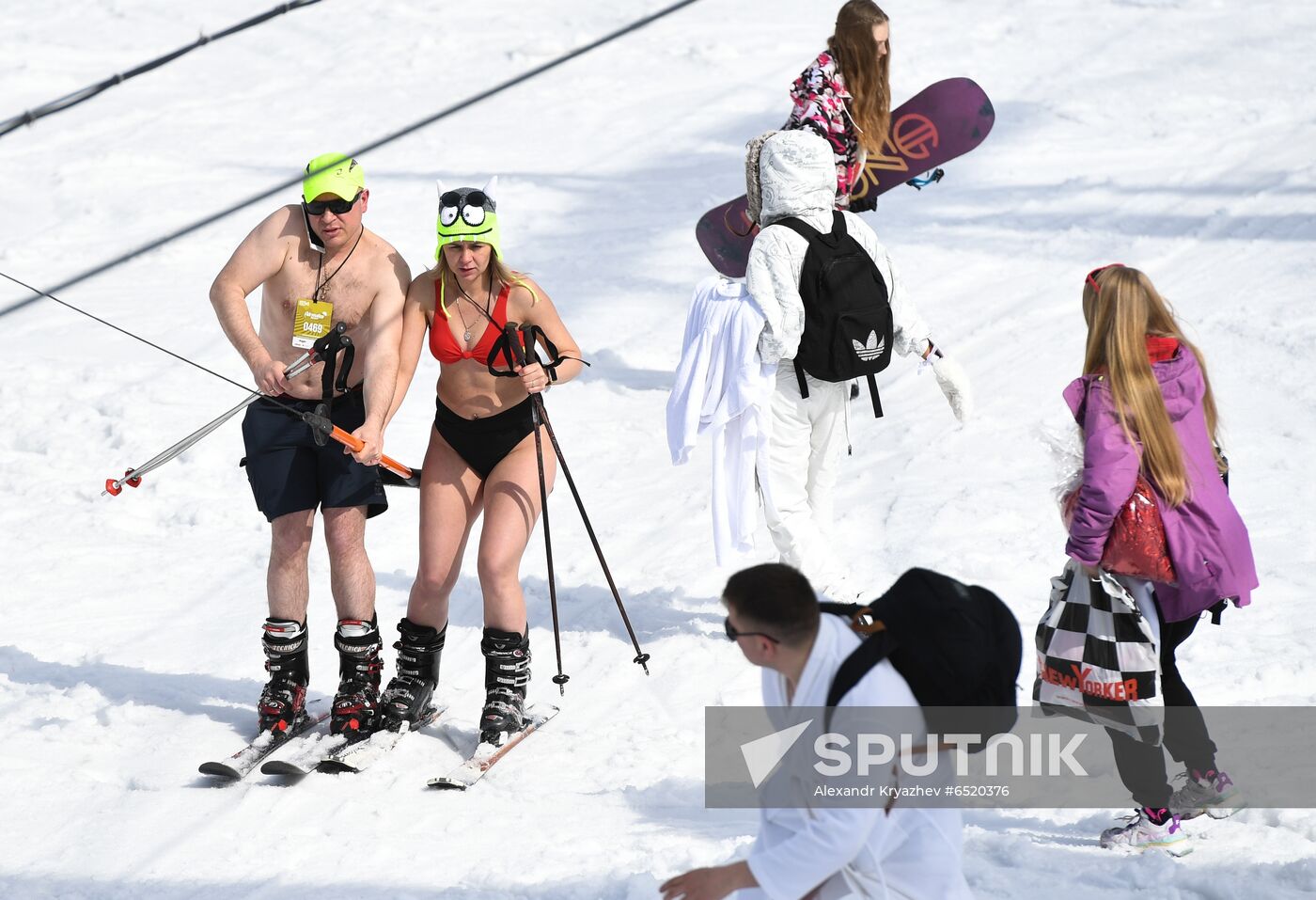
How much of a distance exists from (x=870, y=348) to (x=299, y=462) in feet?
7.17

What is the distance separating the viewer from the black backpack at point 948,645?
2.79 meters

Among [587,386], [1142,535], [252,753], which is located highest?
[587,386]

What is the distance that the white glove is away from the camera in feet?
18.3

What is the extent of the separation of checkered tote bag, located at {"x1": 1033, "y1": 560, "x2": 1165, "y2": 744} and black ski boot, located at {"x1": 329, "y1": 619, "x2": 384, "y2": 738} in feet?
8.19

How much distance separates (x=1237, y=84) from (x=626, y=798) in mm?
10681

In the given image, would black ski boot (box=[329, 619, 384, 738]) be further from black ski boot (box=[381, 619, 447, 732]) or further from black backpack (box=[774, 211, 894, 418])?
black backpack (box=[774, 211, 894, 418])

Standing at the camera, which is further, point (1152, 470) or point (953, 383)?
point (953, 383)

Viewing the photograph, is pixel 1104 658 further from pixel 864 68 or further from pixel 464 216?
pixel 864 68

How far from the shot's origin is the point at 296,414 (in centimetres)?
506

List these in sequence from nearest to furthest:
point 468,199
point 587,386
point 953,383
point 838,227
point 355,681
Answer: point 468,199 < point 355,681 < point 838,227 < point 953,383 < point 587,386

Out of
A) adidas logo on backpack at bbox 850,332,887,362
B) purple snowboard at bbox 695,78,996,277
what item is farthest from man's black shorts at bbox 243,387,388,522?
purple snowboard at bbox 695,78,996,277

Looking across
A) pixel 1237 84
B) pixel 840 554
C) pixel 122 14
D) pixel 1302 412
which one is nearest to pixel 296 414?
pixel 840 554

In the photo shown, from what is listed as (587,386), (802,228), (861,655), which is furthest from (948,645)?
(587,386)

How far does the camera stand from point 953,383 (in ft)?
18.3
